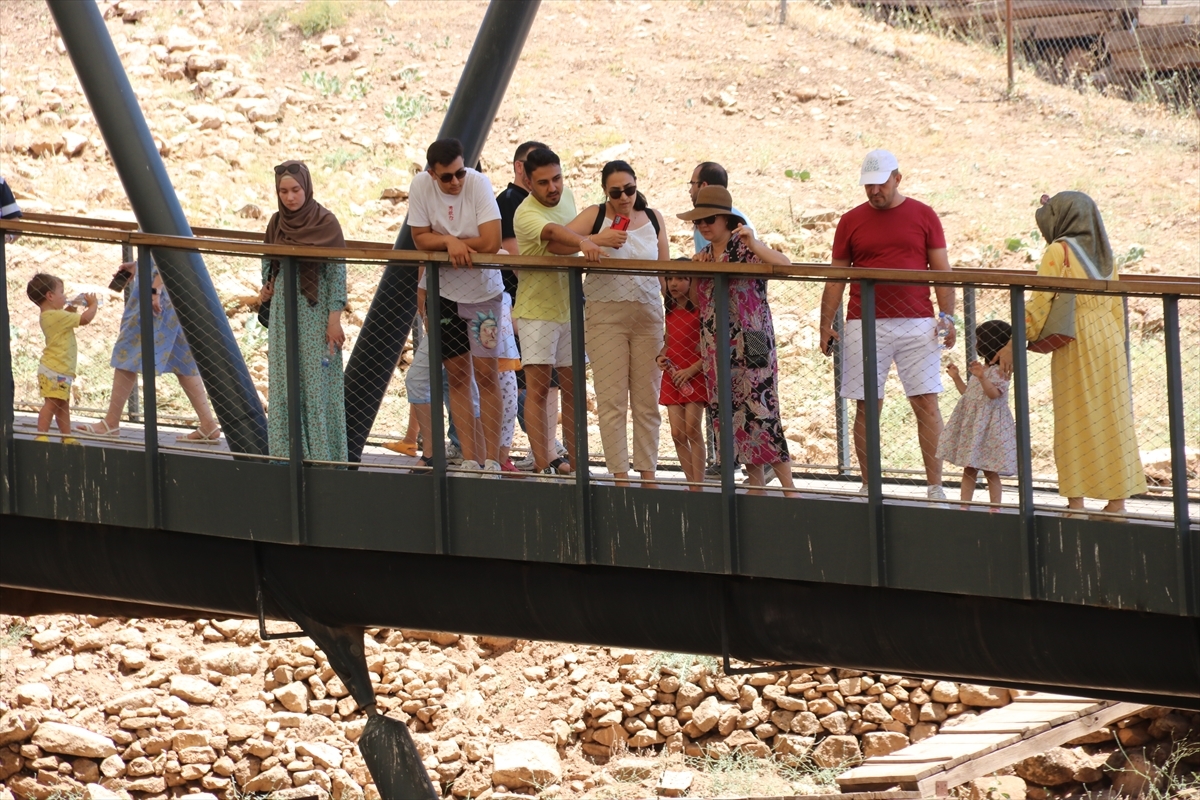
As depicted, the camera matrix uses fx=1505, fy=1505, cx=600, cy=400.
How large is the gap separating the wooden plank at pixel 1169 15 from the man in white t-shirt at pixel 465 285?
856 inches

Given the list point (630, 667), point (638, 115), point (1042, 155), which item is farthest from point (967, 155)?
point (630, 667)

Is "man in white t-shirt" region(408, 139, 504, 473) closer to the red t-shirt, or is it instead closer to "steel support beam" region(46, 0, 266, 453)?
"steel support beam" region(46, 0, 266, 453)

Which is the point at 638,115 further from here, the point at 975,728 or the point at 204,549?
the point at 204,549

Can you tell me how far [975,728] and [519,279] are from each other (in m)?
8.67

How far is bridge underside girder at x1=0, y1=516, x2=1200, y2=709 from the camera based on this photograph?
795 centimetres

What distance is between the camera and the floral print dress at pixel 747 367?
805 cm

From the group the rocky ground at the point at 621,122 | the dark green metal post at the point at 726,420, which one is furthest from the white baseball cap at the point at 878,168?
the rocky ground at the point at 621,122

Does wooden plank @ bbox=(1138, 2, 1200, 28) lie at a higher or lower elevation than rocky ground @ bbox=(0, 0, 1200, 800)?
higher

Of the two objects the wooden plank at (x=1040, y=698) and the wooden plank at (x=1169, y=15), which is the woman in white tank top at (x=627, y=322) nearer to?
the wooden plank at (x=1040, y=698)

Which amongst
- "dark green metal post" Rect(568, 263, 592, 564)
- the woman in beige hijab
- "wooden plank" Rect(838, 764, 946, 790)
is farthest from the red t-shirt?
"wooden plank" Rect(838, 764, 946, 790)

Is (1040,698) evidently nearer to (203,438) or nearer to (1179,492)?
(1179,492)

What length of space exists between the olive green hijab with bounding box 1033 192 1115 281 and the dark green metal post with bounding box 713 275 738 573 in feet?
5.41

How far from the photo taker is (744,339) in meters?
8.03

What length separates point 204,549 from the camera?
9.55m
